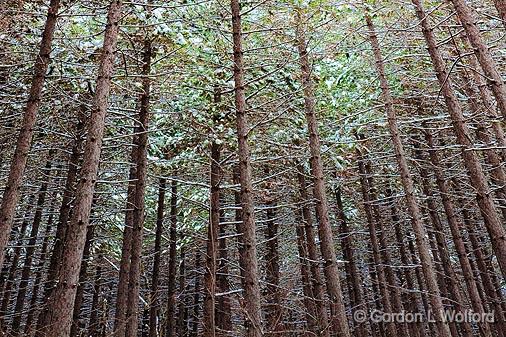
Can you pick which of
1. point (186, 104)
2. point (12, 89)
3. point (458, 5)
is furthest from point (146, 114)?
point (458, 5)

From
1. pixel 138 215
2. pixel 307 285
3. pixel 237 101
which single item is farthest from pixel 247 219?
pixel 307 285

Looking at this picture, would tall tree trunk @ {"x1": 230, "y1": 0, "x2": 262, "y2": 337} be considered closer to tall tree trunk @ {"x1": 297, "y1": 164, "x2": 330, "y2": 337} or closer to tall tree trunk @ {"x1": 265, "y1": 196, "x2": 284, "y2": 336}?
tall tree trunk @ {"x1": 265, "y1": 196, "x2": 284, "y2": 336}

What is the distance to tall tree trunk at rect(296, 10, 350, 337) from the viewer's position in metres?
8.29

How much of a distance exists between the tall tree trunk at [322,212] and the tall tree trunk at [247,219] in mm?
1547

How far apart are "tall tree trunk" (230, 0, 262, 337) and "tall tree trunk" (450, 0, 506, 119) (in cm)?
397

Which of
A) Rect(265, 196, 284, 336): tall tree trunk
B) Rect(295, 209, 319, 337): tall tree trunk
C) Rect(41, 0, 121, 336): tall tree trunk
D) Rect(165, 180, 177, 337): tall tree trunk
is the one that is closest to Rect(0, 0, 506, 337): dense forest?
Rect(41, 0, 121, 336): tall tree trunk

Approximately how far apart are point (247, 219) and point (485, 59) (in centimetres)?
454

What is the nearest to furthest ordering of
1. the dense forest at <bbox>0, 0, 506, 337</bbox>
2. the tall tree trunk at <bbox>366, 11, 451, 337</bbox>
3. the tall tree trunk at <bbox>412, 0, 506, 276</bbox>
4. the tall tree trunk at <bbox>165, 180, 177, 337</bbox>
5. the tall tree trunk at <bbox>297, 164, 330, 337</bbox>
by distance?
the dense forest at <bbox>0, 0, 506, 337</bbox> < the tall tree trunk at <bbox>412, 0, 506, 276</bbox> < the tall tree trunk at <bbox>366, 11, 451, 337</bbox> < the tall tree trunk at <bbox>297, 164, 330, 337</bbox> < the tall tree trunk at <bbox>165, 180, 177, 337</bbox>

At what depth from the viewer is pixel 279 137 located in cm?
1130

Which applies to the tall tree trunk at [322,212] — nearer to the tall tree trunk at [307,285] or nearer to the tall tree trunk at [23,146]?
the tall tree trunk at [307,285]

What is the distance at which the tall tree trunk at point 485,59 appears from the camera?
18.7 ft

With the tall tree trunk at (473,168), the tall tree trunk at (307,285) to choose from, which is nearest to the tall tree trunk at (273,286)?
the tall tree trunk at (307,285)

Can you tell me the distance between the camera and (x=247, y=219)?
6.91 meters

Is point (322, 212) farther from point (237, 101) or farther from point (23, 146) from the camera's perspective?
point (23, 146)
